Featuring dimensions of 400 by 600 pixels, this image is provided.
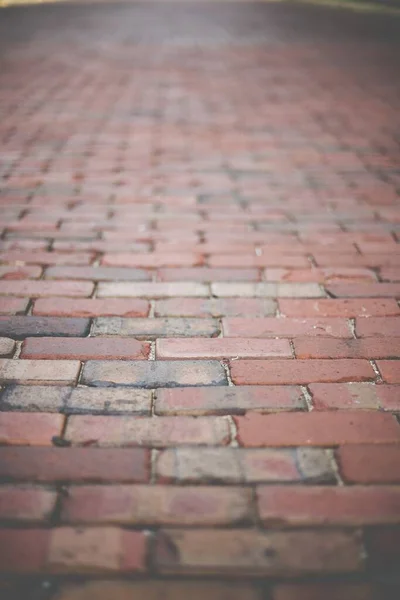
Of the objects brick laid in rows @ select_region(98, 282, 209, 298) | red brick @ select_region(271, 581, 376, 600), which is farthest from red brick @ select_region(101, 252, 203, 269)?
red brick @ select_region(271, 581, 376, 600)

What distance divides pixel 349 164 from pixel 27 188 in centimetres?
195

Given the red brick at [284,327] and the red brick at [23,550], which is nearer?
the red brick at [23,550]

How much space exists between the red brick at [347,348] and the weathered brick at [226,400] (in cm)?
17

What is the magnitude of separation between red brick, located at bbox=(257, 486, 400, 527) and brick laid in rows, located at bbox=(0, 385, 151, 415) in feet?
1.26

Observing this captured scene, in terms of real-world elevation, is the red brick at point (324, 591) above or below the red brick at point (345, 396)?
below

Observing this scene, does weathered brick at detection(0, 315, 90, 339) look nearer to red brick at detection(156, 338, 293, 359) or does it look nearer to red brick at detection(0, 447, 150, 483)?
red brick at detection(156, 338, 293, 359)

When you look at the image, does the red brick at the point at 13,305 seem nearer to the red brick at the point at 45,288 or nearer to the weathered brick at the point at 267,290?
the red brick at the point at 45,288

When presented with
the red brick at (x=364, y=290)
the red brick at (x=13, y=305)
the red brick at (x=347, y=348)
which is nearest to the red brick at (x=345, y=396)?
the red brick at (x=347, y=348)

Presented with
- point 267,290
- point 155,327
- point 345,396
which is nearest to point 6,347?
point 155,327

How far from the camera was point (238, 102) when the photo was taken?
3.71 m

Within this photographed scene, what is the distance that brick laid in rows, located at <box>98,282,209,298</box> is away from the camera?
4.95ft

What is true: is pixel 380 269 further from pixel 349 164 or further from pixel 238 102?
pixel 238 102

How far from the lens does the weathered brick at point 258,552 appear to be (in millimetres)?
802

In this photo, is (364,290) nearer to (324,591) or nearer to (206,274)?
(206,274)
